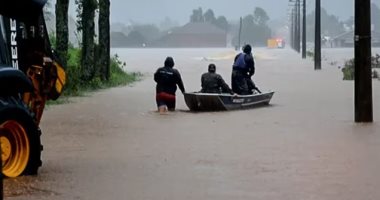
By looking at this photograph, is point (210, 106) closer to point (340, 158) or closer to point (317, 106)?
point (317, 106)

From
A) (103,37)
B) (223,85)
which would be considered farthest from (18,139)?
(103,37)

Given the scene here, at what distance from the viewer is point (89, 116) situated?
65.0 ft

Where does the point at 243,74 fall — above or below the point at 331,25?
below

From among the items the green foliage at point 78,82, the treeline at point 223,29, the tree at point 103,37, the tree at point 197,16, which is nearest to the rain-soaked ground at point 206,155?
the green foliage at point 78,82

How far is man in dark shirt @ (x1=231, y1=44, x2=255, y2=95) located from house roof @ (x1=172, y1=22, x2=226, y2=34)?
14387 centimetres

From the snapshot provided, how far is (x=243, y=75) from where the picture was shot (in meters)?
21.9

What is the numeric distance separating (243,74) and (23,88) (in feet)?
43.3

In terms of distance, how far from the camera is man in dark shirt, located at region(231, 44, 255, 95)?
21.9 meters

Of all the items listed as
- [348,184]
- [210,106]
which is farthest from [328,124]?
[348,184]

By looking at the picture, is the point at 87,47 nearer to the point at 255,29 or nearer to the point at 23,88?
the point at 23,88

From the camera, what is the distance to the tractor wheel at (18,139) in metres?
9.49

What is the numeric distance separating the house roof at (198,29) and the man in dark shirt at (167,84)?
478 feet

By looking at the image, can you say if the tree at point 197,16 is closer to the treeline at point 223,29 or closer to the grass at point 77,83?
the treeline at point 223,29

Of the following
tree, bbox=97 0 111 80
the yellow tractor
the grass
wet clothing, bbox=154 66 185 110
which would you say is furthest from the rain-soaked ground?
tree, bbox=97 0 111 80
